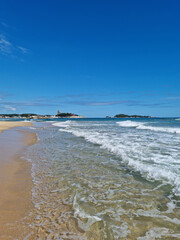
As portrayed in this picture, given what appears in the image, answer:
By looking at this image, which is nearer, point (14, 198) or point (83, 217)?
point (83, 217)

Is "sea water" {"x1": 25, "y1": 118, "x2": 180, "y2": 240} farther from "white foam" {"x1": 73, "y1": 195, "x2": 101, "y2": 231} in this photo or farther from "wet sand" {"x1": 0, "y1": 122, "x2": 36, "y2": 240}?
"wet sand" {"x1": 0, "y1": 122, "x2": 36, "y2": 240}

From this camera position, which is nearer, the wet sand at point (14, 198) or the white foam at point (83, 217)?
the wet sand at point (14, 198)

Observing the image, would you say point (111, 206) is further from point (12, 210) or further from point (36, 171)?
point (36, 171)

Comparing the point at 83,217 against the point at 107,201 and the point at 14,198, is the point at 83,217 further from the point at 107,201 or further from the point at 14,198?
the point at 14,198

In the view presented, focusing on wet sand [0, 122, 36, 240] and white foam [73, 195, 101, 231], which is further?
white foam [73, 195, 101, 231]

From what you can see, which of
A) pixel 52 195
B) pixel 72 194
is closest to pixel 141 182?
pixel 72 194

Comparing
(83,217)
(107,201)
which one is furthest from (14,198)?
(107,201)

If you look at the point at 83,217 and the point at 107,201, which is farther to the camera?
the point at 107,201

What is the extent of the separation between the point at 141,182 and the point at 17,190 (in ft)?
11.8

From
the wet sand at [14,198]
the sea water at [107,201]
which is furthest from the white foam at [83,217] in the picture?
the wet sand at [14,198]

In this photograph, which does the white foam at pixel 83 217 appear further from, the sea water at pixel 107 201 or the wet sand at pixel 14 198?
the wet sand at pixel 14 198

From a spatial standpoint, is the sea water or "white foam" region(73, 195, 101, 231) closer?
the sea water

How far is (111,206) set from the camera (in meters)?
3.65

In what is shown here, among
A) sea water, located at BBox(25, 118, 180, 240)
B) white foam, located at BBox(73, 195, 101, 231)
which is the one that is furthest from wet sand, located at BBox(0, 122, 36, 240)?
white foam, located at BBox(73, 195, 101, 231)
